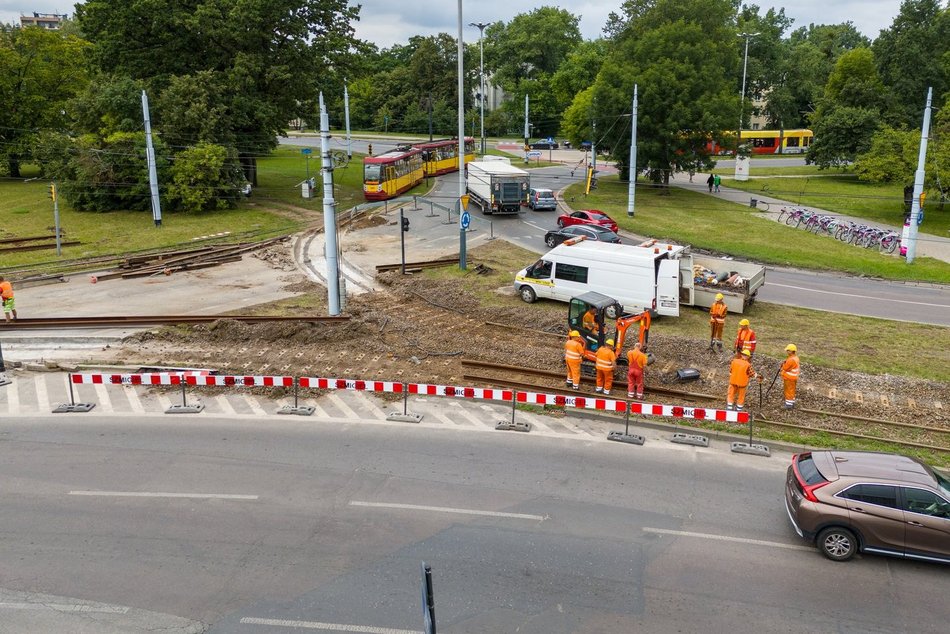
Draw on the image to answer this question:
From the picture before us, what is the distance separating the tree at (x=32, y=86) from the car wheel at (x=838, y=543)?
6398 centimetres

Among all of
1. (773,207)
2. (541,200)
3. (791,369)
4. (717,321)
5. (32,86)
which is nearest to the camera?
(791,369)

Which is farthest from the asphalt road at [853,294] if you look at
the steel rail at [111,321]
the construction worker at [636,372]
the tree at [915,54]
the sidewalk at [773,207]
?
the tree at [915,54]

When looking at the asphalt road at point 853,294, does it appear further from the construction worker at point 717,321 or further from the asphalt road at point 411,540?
the asphalt road at point 411,540

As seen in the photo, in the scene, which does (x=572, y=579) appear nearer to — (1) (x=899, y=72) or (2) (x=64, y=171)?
(2) (x=64, y=171)

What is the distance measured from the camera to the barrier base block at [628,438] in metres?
13.7

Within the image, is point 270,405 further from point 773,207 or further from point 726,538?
point 773,207

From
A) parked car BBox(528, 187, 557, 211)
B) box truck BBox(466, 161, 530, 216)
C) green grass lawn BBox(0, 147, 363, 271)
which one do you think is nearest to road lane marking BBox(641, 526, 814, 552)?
green grass lawn BBox(0, 147, 363, 271)

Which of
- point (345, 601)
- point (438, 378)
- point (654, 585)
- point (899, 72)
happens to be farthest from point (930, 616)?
point (899, 72)

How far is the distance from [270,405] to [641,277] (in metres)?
11.6

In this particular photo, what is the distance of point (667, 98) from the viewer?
47125 millimetres

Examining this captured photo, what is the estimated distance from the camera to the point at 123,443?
13523mm

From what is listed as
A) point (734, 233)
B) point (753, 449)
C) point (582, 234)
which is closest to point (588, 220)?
point (582, 234)

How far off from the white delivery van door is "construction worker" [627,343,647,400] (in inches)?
253

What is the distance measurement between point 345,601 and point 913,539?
739 cm
